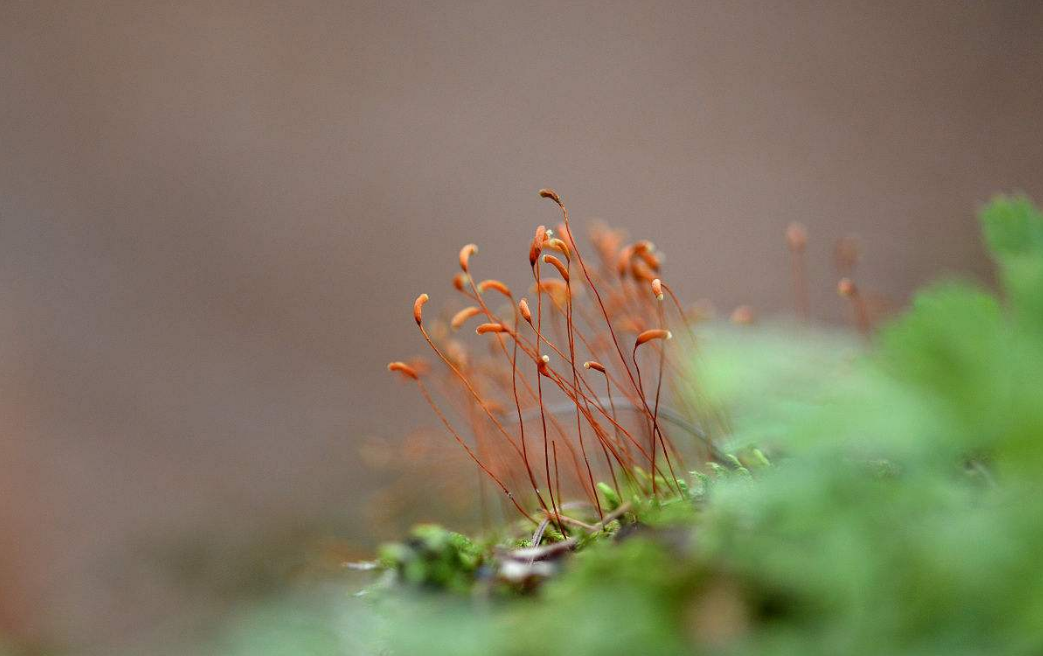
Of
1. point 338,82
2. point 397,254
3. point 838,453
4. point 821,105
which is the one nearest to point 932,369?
point 838,453

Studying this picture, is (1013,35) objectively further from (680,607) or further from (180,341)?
(680,607)

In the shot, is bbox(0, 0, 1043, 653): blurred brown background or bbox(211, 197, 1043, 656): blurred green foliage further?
bbox(0, 0, 1043, 653): blurred brown background

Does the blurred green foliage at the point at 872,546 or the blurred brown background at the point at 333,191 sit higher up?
the blurred brown background at the point at 333,191

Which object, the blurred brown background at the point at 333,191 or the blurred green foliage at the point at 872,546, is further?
the blurred brown background at the point at 333,191

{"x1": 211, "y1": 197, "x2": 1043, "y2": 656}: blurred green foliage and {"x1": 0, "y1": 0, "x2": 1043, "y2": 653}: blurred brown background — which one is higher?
{"x1": 0, "y1": 0, "x2": 1043, "y2": 653}: blurred brown background

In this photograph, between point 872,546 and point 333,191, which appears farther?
point 333,191
